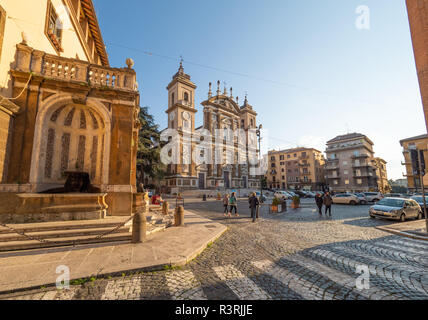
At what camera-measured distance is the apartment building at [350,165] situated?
166 ft

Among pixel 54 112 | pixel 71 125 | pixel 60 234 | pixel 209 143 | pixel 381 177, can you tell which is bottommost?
pixel 60 234

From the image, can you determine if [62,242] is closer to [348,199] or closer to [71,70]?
[71,70]

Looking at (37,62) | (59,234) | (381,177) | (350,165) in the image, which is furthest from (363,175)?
(37,62)

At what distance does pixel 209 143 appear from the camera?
40375mm

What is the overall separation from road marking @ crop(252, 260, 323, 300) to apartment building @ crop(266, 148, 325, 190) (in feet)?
206

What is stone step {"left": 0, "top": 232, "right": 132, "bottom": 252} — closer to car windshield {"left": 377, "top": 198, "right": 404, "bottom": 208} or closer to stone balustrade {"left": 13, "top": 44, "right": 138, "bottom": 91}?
stone balustrade {"left": 13, "top": 44, "right": 138, "bottom": 91}

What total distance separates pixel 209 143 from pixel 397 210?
3238 centimetres

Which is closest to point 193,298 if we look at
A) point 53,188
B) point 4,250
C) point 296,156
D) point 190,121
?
point 4,250

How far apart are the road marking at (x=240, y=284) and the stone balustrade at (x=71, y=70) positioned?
809cm

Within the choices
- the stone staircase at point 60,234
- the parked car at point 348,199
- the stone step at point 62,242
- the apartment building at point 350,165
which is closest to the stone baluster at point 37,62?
the stone staircase at point 60,234

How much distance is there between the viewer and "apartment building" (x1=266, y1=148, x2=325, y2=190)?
60.1 metres

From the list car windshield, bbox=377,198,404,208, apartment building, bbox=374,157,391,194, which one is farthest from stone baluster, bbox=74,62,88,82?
apartment building, bbox=374,157,391,194
